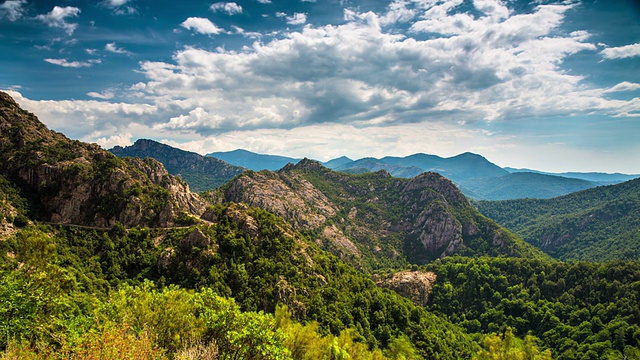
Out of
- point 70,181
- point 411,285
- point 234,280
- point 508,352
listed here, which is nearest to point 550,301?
point 411,285

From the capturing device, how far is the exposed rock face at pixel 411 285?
14435 centimetres

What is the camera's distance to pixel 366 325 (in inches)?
3408

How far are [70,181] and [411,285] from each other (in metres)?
142

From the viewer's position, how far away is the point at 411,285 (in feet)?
483

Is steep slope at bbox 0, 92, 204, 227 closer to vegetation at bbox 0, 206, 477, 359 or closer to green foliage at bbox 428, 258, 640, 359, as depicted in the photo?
vegetation at bbox 0, 206, 477, 359

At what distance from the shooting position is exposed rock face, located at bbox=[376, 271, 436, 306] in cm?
14435

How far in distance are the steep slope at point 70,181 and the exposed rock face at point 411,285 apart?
333 ft

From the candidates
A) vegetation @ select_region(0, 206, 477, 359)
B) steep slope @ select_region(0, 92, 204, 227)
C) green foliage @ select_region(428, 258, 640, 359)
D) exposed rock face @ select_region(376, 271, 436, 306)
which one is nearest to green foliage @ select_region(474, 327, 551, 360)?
vegetation @ select_region(0, 206, 477, 359)

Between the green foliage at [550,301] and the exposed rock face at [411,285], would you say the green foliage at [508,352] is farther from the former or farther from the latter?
the exposed rock face at [411,285]

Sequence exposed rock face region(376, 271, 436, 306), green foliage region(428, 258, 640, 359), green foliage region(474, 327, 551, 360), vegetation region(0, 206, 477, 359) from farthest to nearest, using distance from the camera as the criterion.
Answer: exposed rock face region(376, 271, 436, 306)
green foliage region(428, 258, 640, 359)
green foliage region(474, 327, 551, 360)
vegetation region(0, 206, 477, 359)

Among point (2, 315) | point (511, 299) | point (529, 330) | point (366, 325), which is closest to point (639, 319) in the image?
point (529, 330)

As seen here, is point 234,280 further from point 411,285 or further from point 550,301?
point 550,301

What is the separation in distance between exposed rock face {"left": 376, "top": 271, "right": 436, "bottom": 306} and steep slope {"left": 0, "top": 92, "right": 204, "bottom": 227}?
101642mm

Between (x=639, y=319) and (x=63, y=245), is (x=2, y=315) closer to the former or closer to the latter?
(x=63, y=245)
